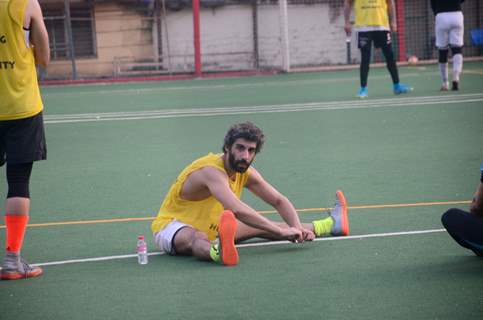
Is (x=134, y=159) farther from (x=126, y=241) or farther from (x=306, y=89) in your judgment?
(x=306, y=89)

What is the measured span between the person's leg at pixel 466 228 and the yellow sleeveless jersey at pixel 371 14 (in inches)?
465

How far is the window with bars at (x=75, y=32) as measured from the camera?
29.8 meters

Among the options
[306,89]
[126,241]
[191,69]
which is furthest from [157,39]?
[126,241]

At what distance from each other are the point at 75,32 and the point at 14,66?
2509 cm

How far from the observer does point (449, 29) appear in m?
18.1

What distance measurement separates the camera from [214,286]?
5922mm

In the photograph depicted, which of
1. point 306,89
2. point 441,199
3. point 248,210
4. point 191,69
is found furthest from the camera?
point 191,69

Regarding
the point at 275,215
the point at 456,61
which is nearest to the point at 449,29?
the point at 456,61

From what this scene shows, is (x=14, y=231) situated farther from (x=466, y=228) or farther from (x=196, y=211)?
(x=466, y=228)

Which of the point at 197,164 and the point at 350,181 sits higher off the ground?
the point at 197,164

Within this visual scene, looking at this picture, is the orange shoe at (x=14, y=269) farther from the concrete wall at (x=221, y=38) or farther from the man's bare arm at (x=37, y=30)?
the concrete wall at (x=221, y=38)

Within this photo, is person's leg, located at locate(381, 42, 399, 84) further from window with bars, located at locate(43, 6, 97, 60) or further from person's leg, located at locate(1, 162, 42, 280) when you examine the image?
window with bars, located at locate(43, 6, 97, 60)

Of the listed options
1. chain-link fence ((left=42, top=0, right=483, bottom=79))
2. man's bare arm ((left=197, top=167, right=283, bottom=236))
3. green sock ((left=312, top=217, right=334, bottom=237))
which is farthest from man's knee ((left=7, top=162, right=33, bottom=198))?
chain-link fence ((left=42, top=0, right=483, bottom=79))

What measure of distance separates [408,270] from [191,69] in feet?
Result: 78.0
